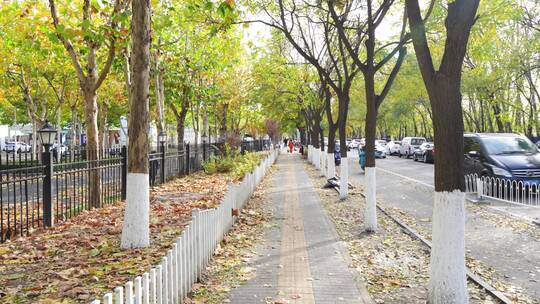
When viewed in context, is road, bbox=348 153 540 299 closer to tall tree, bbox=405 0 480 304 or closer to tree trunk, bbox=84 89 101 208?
tall tree, bbox=405 0 480 304

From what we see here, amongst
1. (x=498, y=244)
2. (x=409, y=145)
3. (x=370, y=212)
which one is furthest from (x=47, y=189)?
(x=409, y=145)

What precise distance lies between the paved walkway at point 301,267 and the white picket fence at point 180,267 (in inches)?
25.5

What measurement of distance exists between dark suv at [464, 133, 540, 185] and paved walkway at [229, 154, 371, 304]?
6197mm

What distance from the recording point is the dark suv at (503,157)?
13.7m

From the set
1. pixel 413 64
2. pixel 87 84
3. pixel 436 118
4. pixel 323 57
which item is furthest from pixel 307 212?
pixel 413 64

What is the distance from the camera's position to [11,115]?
52.8m

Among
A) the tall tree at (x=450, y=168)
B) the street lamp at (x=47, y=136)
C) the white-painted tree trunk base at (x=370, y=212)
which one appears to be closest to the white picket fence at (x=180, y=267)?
the tall tree at (x=450, y=168)

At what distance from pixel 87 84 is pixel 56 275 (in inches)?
273

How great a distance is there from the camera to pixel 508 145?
1534cm

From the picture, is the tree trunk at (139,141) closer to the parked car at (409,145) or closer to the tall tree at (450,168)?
the tall tree at (450,168)

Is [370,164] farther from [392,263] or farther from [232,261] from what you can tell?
[232,261]

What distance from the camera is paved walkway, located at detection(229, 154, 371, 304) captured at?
218 inches

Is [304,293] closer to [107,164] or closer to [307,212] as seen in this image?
[307,212]

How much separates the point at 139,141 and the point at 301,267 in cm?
300
